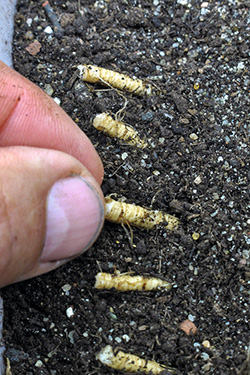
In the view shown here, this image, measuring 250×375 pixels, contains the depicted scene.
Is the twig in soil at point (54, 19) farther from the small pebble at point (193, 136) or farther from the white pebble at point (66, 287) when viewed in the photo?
the white pebble at point (66, 287)

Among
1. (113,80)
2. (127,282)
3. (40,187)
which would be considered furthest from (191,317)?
(113,80)

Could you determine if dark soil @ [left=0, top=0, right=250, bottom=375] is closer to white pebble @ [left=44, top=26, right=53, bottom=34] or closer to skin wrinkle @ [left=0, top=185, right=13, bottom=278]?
white pebble @ [left=44, top=26, right=53, bottom=34]

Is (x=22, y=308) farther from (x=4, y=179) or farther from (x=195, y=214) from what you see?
(x=195, y=214)

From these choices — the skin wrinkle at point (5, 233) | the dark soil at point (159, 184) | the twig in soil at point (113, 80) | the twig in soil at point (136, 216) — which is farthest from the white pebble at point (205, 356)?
the twig in soil at point (113, 80)

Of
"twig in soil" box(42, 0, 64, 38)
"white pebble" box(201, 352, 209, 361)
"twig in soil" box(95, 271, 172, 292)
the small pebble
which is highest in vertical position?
"twig in soil" box(42, 0, 64, 38)

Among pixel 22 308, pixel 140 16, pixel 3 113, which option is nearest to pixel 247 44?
pixel 140 16

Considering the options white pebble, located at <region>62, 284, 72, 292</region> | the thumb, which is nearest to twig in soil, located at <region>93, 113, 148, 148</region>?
the thumb

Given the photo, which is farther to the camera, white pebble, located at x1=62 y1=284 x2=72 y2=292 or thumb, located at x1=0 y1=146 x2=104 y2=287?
white pebble, located at x1=62 y1=284 x2=72 y2=292

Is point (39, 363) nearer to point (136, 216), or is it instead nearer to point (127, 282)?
point (127, 282)
